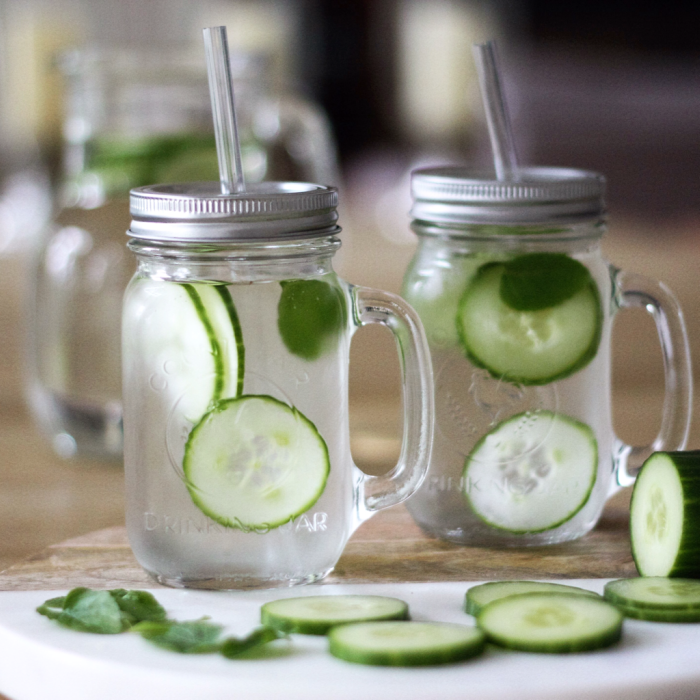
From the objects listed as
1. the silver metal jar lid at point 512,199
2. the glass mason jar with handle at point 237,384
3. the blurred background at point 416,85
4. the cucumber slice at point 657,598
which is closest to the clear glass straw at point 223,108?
the glass mason jar with handle at point 237,384

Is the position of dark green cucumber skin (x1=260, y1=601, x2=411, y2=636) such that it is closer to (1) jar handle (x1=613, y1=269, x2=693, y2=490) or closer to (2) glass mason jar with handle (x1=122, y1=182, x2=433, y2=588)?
(2) glass mason jar with handle (x1=122, y1=182, x2=433, y2=588)

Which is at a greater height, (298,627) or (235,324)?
(235,324)

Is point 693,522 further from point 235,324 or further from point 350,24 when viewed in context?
point 350,24

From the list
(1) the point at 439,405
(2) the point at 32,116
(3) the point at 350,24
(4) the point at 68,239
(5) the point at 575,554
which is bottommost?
(5) the point at 575,554

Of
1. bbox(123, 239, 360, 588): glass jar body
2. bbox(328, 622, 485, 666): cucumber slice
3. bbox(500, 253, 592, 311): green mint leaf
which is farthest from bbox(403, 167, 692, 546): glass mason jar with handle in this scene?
bbox(328, 622, 485, 666): cucumber slice

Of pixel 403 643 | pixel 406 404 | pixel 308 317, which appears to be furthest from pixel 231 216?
pixel 403 643

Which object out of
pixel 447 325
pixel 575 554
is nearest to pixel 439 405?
pixel 447 325

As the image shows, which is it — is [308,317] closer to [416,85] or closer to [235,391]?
[235,391]
